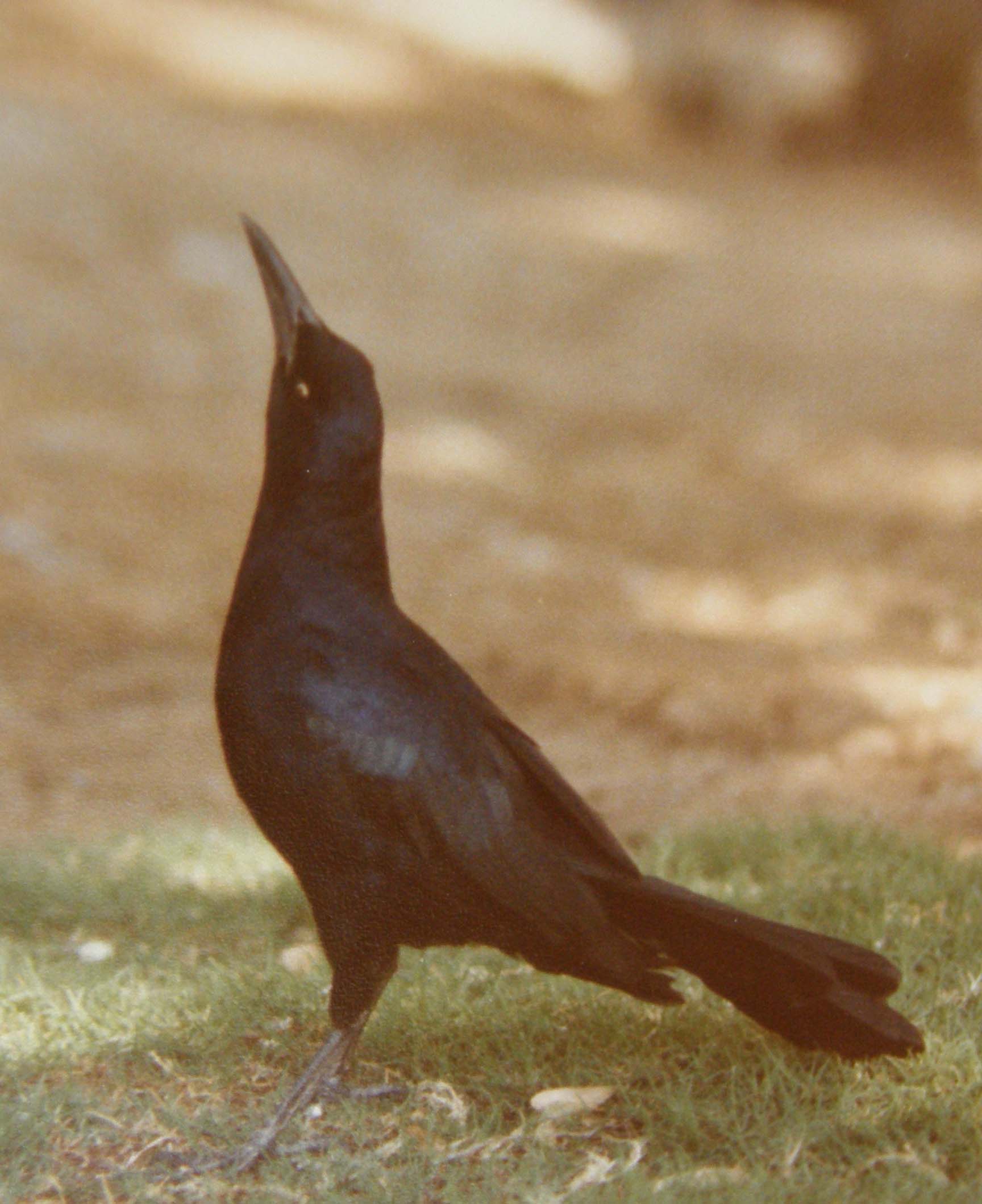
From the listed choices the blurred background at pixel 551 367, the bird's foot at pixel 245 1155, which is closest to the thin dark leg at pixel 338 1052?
the bird's foot at pixel 245 1155

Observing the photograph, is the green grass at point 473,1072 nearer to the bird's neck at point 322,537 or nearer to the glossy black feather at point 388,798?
the glossy black feather at point 388,798

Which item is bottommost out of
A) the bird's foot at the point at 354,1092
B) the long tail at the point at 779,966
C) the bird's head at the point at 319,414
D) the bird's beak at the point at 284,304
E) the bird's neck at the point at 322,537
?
the bird's foot at the point at 354,1092

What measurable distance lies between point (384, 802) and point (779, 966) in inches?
28.5

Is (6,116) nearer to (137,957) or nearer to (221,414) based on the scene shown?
(221,414)

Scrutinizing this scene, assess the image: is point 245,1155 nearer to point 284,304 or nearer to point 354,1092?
point 354,1092

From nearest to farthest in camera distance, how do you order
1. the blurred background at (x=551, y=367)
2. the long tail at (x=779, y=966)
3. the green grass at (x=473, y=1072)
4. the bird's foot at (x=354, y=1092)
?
1. the green grass at (x=473, y=1072)
2. the long tail at (x=779, y=966)
3. the bird's foot at (x=354, y=1092)
4. the blurred background at (x=551, y=367)

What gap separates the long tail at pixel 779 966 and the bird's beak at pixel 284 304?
1084 millimetres

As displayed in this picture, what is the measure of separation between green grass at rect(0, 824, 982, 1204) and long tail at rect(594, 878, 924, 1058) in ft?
0.40

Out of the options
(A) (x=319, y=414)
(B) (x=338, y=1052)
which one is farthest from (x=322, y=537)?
(B) (x=338, y=1052)

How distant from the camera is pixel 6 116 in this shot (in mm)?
10328

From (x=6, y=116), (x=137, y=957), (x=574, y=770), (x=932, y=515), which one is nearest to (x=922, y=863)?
(x=574, y=770)

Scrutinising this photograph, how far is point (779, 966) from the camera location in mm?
2932

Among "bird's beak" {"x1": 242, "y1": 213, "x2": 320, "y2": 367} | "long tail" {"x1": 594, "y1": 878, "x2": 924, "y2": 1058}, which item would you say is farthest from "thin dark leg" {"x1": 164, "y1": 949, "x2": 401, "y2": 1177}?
"bird's beak" {"x1": 242, "y1": 213, "x2": 320, "y2": 367}

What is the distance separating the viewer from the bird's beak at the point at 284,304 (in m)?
2.97
